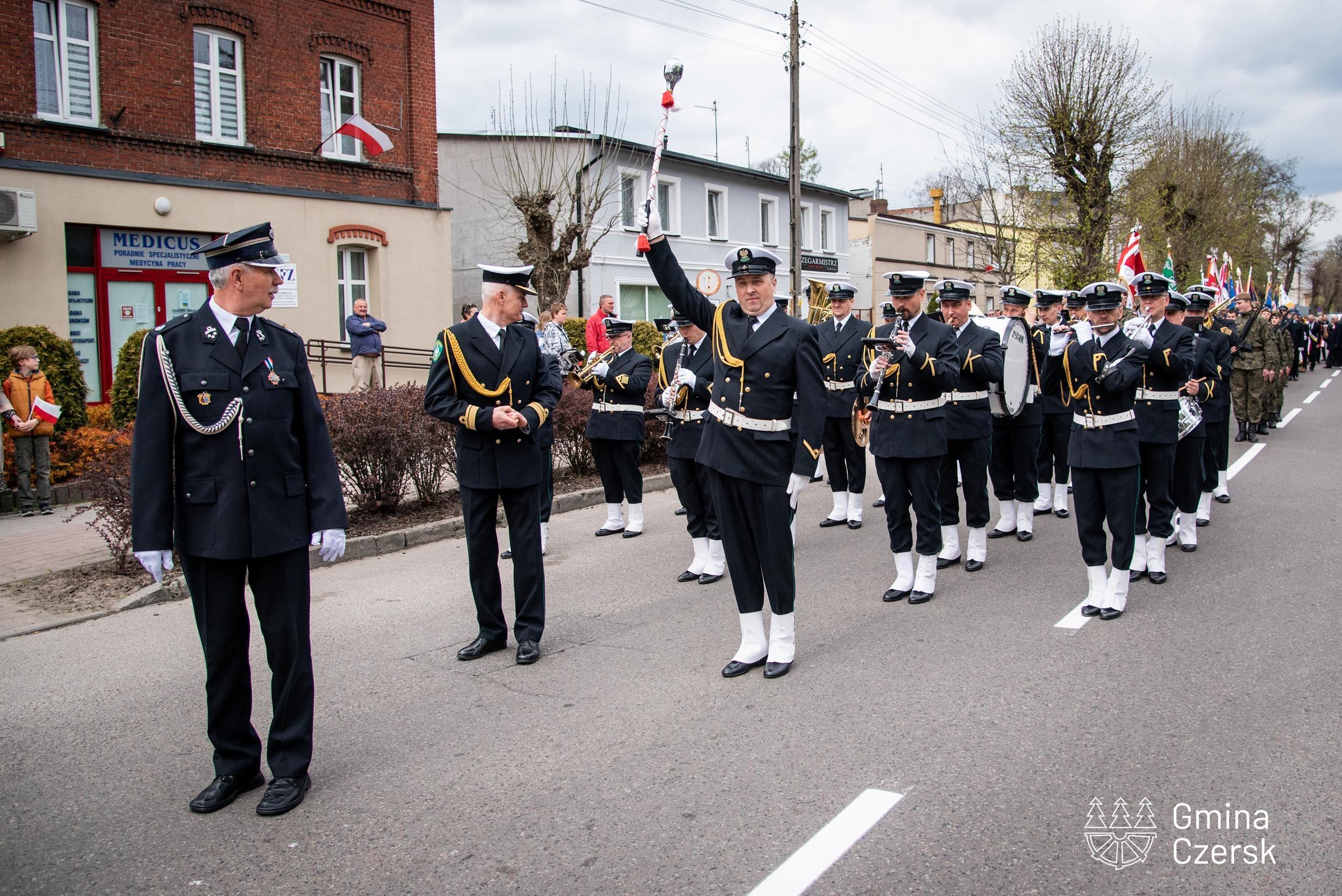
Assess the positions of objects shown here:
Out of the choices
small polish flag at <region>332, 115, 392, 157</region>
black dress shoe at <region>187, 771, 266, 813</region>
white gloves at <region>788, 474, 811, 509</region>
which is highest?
small polish flag at <region>332, 115, 392, 157</region>

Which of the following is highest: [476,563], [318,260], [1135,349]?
[318,260]

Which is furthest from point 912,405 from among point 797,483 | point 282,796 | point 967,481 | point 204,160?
point 204,160

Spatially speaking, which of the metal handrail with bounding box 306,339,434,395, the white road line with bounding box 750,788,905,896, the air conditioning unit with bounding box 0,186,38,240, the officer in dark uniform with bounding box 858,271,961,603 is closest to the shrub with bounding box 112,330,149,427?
the air conditioning unit with bounding box 0,186,38,240

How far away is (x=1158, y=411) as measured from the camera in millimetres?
7531

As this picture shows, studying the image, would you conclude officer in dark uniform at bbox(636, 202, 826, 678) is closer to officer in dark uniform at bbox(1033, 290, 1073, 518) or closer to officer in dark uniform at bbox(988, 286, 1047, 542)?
officer in dark uniform at bbox(988, 286, 1047, 542)

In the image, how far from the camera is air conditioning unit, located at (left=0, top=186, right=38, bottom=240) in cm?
1577

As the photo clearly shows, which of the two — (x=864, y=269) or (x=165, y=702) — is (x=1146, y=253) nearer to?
(x=864, y=269)

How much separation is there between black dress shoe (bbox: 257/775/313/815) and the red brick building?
10.4 m

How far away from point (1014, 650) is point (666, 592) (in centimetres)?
262

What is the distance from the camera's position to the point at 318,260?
20.6m

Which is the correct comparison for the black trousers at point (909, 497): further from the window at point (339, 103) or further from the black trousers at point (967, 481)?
the window at point (339, 103)

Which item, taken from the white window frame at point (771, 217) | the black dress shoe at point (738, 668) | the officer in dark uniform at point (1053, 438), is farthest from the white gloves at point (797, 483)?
the white window frame at point (771, 217)

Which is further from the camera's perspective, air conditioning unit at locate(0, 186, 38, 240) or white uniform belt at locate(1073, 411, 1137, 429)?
air conditioning unit at locate(0, 186, 38, 240)

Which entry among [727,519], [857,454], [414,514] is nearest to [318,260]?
[414,514]
